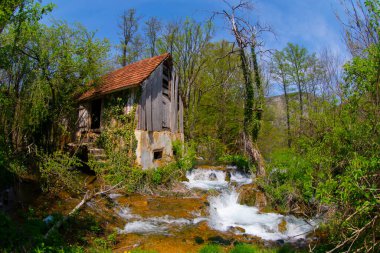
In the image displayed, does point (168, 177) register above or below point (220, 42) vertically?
below

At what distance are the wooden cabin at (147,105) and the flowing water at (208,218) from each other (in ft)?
10.5

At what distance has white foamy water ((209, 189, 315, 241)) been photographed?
9.07 metres

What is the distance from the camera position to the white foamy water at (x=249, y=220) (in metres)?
9.07

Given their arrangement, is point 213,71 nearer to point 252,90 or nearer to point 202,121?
point 202,121

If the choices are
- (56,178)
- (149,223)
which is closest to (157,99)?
(56,178)

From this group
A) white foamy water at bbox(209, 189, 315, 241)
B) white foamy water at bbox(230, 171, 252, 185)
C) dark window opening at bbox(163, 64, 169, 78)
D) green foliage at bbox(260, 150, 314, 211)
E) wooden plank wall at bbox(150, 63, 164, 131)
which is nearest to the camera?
white foamy water at bbox(209, 189, 315, 241)

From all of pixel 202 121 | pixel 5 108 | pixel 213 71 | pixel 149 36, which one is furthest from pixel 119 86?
pixel 149 36

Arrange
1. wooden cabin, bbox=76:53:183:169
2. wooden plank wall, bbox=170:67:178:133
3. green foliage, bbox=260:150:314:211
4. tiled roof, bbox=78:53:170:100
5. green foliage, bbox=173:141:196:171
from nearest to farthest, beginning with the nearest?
green foliage, bbox=260:150:314:211 → tiled roof, bbox=78:53:170:100 → wooden cabin, bbox=76:53:183:169 → green foliage, bbox=173:141:196:171 → wooden plank wall, bbox=170:67:178:133

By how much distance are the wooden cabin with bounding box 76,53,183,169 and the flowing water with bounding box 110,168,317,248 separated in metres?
3.19

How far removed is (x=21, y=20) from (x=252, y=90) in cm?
1148

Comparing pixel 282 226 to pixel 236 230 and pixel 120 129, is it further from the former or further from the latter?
pixel 120 129

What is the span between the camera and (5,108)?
400 inches

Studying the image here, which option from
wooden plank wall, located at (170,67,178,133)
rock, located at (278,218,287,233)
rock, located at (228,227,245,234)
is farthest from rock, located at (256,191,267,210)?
wooden plank wall, located at (170,67,178,133)

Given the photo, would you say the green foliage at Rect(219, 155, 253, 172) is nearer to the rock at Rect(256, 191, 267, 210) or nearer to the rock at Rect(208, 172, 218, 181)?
the rock at Rect(208, 172, 218, 181)
